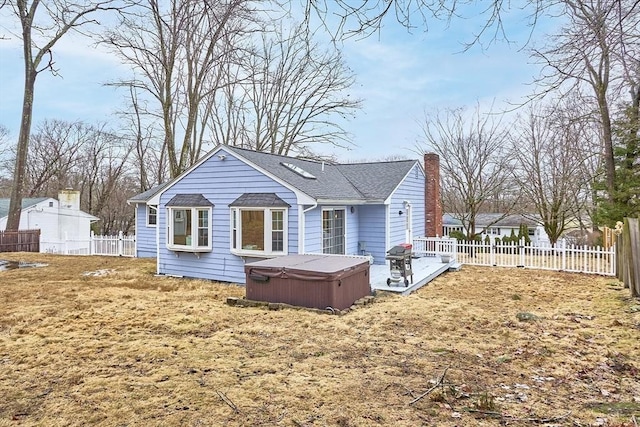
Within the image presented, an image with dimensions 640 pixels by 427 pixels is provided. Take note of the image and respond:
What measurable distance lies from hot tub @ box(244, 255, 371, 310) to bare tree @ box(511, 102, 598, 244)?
15.8m

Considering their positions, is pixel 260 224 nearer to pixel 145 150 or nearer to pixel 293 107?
pixel 293 107

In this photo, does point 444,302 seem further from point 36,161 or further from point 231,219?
point 36,161

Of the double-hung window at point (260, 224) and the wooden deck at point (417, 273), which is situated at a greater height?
the double-hung window at point (260, 224)

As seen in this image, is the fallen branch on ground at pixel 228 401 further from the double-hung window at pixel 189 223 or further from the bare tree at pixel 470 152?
the bare tree at pixel 470 152

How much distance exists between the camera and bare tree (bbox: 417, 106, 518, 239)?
19.1 m

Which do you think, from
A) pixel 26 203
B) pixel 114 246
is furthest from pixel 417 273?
pixel 26 203

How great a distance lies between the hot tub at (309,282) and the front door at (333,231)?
293 cm

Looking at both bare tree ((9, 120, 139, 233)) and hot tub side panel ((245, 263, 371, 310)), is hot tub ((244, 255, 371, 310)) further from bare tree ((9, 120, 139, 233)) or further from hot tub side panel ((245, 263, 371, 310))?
bare tree ((9, 120, 139, 233))

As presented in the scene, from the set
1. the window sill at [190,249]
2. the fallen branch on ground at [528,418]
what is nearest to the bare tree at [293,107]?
the window sill at [190,249]

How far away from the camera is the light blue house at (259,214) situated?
1057cm

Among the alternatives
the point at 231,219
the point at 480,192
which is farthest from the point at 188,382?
the point at 480,192

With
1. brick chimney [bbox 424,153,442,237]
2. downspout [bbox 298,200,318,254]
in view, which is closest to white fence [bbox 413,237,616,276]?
brick chimney [bbox 424,153,442,237]

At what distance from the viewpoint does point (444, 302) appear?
8.52 m

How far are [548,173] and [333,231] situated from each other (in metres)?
14.6
